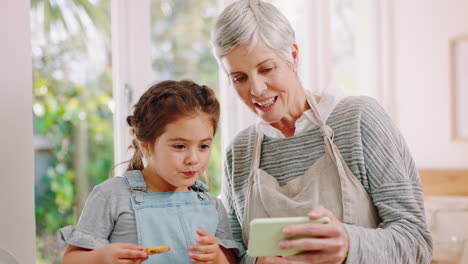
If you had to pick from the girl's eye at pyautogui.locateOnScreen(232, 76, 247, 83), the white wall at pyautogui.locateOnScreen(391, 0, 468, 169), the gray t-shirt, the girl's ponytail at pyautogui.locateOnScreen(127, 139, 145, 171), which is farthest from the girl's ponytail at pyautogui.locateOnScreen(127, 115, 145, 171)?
the white wall at pyautogui.locateOnScreen(391, 0, 468, 169)

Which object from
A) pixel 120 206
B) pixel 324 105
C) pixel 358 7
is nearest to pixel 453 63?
pixel 358 7

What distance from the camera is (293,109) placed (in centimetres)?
188

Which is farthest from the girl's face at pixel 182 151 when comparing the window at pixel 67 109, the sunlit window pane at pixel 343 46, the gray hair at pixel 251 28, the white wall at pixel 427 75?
the white wall at pixel 427 75

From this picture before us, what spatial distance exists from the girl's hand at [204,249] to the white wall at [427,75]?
10.6 feet

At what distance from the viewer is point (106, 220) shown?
1.57 m

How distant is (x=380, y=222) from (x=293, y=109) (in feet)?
1.45

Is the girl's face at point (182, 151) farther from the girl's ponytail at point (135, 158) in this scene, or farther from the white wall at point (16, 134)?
the white wall at point (16, 134)

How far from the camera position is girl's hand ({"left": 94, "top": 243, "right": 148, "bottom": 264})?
1.43 metres

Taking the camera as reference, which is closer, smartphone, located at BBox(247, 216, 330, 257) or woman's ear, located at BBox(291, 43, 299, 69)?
smartphone, located at BBox(247, 216, 330, 257)

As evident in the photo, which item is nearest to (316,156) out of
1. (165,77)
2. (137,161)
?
(137,161)

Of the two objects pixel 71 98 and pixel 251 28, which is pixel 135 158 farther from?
pixel 71 98

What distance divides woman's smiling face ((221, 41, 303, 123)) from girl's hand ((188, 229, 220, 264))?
1.47ft

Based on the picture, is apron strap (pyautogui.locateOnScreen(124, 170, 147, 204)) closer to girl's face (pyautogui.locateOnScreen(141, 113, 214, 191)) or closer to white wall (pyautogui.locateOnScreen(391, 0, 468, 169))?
girl's face (pyautogui.locateOnScreen(141, 113, 214, 191))

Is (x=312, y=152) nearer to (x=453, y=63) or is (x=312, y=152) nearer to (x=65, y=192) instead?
(x=65, y=192)
